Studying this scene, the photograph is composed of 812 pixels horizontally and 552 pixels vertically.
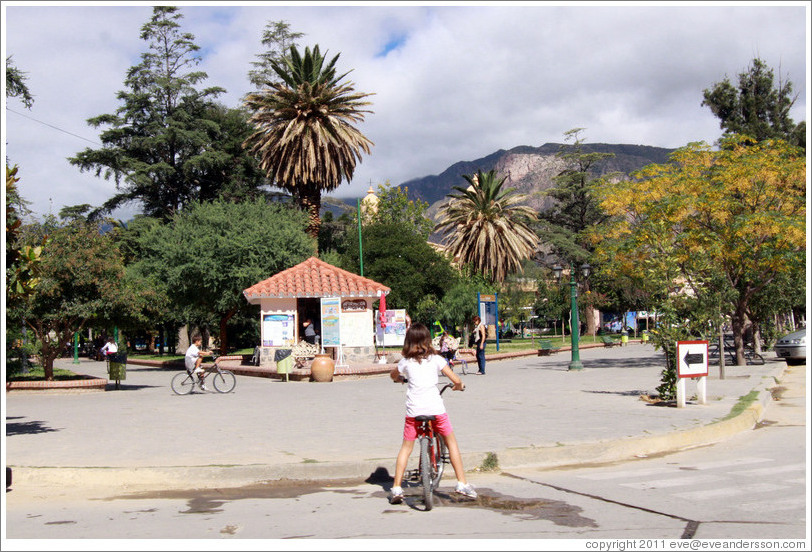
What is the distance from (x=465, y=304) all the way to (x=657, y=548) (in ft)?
180

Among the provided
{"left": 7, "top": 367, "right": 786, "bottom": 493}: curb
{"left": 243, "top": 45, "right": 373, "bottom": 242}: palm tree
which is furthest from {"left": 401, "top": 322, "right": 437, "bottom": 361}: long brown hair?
{"left": 243, "top": 45, "right": 373, "bottom": 242}: palm tree

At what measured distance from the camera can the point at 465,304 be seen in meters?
60.7

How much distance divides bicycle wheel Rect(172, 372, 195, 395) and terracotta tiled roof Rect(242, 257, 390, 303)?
9.80 m

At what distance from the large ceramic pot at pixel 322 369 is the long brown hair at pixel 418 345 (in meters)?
17.4

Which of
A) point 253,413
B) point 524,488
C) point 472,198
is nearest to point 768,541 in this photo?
point 524,488

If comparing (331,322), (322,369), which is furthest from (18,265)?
(331,322)

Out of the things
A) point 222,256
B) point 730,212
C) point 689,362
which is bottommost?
point 689,362

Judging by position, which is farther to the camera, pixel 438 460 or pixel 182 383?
pixel 182 383

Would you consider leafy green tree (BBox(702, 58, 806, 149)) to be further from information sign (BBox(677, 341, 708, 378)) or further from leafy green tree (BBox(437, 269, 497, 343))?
information sign (BBox(677, 341, 708, 378))

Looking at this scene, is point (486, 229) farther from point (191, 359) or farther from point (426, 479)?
point (426, 479)

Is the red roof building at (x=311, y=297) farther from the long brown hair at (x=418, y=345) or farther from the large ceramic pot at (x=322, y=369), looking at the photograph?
the long brown hair at (x=418, y=345)

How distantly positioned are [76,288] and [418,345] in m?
16.5

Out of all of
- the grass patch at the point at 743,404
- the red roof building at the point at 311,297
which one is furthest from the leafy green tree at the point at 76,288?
the grass patch at the point at 743,404

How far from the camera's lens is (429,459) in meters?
7.61
